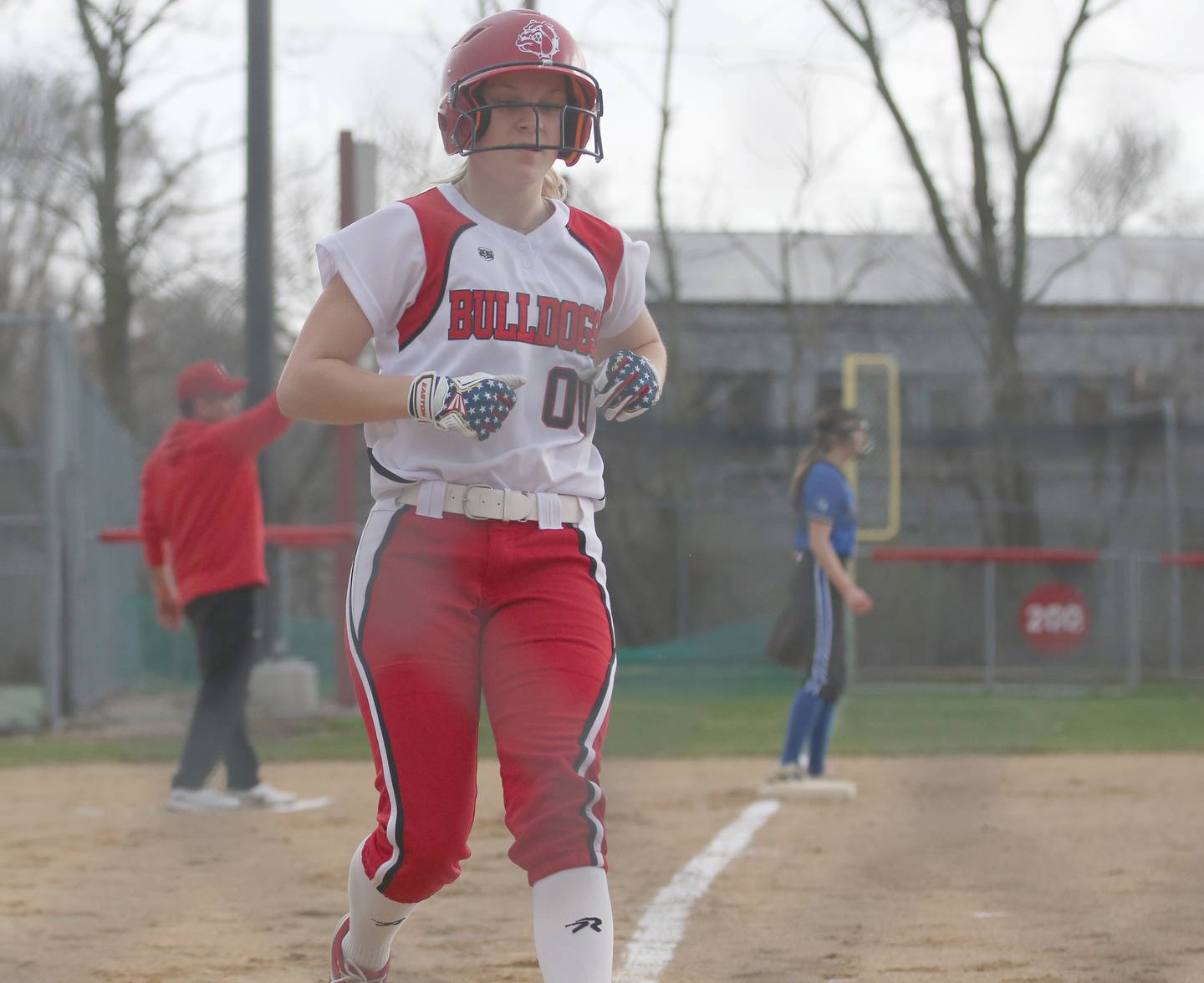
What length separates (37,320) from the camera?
34.2ft

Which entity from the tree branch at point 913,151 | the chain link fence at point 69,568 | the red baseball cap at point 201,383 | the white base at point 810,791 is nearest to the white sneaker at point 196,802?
the red baseball cap at point 201,383

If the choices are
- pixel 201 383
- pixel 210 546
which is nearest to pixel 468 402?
pixel 210 546

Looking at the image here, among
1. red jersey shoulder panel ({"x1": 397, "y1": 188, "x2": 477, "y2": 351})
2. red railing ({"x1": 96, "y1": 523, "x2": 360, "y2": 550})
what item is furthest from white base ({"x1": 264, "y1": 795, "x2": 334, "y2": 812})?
red jersey shoulder panel ({"x1": 397, "y1": 188, "x2": 477, "y2": 351})

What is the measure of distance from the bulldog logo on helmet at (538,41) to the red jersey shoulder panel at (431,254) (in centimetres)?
30

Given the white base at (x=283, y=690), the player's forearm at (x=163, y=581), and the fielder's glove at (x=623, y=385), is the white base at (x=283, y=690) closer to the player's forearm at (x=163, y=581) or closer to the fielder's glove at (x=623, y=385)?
the player's forearm at (x=163, y=581)

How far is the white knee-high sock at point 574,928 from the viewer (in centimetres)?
256

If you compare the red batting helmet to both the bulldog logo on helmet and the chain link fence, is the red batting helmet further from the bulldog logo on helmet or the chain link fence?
the chain link fence

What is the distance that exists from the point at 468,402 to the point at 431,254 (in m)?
0.35

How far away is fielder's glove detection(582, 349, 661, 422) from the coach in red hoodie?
12.1ft

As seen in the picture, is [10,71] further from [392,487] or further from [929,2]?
[392,487]

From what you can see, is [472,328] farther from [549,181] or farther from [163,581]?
[163,581]

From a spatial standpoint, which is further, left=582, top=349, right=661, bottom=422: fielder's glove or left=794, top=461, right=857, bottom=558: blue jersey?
left=794, top=461, right=857, bottom=558: blue jersey

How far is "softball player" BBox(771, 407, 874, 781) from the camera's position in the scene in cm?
720

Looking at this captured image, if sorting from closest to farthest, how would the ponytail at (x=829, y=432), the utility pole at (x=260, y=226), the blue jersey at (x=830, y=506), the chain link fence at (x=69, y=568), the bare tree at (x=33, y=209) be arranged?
the blue jersey at (x=830, y=506), the ponytail at (x=829, y=432), the utility pole at (x=260, y=226), the chain link fence at (x=69, y=568), the bare tree at (x=33, y=209)
